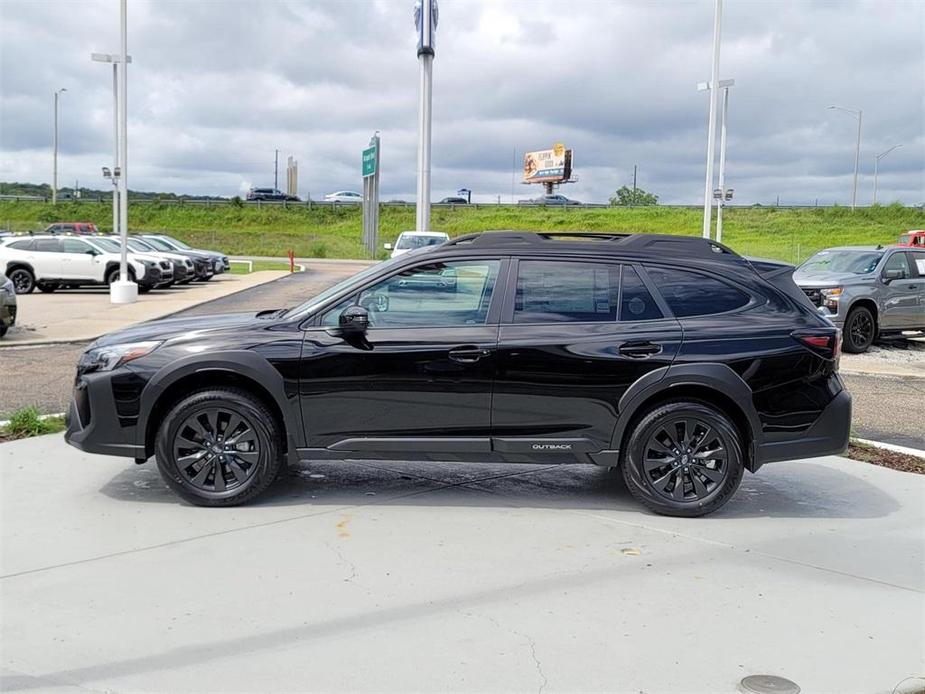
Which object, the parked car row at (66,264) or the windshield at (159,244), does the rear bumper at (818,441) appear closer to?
the parked car row at (66,264)

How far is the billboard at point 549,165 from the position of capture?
90062 mm

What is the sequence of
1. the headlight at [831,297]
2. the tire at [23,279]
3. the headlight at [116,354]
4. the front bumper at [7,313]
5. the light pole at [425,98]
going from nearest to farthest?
the headlight at [116,354], the front bumper at [7,313], the headlight at [831,297], the tire at [23,279], the light pole at [425,98]

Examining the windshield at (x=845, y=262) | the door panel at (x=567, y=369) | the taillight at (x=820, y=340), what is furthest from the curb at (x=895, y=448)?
the windshield at (x=845, y=262)

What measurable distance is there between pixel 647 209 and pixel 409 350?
2966 inches

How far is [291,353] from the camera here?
5.81m

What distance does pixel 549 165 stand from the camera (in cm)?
9219

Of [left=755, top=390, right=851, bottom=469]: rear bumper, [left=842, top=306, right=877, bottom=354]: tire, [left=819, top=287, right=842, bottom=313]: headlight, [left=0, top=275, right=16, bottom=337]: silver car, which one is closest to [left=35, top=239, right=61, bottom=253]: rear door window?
[left=0, top=275, right=16, bottom=337]: silver car

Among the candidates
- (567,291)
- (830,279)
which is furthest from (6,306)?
(830,279)

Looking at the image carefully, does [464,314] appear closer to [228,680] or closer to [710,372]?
[710,372]

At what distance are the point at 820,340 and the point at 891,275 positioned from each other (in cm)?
1087

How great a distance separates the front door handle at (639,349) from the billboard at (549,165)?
85925mm

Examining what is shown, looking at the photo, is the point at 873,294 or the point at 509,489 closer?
the point at 509,489

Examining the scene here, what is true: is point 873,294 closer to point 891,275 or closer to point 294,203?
point 891,275

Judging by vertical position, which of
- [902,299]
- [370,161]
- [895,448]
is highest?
[370,161]
